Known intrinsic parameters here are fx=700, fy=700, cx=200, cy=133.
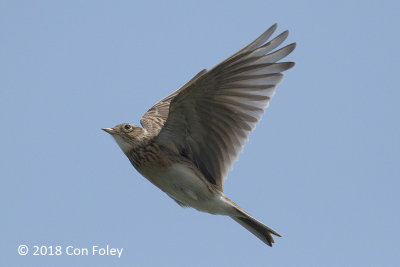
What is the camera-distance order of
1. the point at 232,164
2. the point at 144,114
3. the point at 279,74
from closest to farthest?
the point at 279,74 < the point at 232,164 < the point at 144,114

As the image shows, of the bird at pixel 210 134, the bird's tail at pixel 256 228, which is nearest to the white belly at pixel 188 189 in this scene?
the bird at pixel 210 134

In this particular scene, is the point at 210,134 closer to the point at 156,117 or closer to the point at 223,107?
the point at 223,107

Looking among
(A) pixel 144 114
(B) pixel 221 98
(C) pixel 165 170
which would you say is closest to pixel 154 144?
(C) pixel 165 170

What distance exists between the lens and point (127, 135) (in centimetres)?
851

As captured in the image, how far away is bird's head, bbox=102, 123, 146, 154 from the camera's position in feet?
27.7

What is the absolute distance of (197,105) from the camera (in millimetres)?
8117

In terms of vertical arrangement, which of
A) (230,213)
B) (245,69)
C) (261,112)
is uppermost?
(245,69)

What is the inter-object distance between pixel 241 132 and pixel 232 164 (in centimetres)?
43

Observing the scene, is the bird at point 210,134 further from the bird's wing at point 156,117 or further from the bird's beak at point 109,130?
the bird's wing at point 156,117

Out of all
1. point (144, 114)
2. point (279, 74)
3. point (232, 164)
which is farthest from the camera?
point (144, 114)

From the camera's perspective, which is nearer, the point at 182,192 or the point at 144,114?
the point at 182,192

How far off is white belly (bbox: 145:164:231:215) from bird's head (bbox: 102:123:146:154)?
45 centimetres

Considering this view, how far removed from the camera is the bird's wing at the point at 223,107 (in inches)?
311

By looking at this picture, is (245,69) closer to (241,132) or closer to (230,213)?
(241,132)
